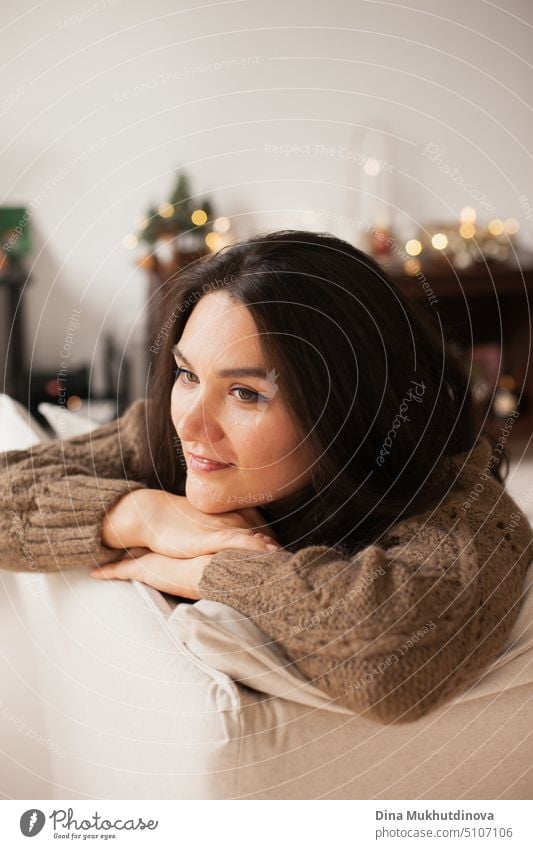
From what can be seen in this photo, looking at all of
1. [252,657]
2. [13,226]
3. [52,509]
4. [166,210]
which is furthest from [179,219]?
[252,657]

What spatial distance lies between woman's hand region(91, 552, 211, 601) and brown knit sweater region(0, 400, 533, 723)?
15mm

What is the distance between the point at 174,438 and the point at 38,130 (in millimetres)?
1799

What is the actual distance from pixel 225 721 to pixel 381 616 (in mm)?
128

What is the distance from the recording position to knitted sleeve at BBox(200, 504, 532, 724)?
0.56 m

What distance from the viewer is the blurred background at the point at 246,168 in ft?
3.52

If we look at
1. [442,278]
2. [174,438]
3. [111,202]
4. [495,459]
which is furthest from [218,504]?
[111,202]

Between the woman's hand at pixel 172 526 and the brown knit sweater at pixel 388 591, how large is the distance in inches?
0.6

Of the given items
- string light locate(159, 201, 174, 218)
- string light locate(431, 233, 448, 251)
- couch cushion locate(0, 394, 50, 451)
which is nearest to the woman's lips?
couch cushion locate(0, 394, 50, 451)

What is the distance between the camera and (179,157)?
84.7 inches

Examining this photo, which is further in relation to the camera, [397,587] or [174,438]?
[174,438]

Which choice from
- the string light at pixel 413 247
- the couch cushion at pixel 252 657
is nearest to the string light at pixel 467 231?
the string light at pixel 413 247

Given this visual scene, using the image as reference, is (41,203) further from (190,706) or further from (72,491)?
(190,706)

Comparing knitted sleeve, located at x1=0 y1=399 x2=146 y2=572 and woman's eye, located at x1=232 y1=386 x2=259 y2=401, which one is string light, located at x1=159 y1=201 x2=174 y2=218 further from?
woman's eye, located at x1=232 y1=386 x2=259 y2=401
